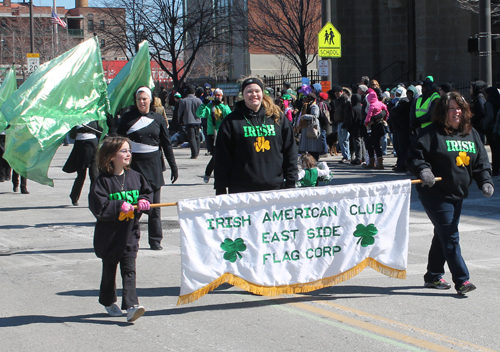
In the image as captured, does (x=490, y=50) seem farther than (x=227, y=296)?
Yes

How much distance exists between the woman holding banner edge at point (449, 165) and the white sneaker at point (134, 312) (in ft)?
8.42

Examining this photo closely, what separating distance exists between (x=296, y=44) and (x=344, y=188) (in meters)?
26.4

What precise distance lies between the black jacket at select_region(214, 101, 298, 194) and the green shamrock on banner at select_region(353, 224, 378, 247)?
2.68 feet

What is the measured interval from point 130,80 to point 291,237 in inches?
195

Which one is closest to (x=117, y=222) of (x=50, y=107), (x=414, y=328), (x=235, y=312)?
(x=235, y=312)

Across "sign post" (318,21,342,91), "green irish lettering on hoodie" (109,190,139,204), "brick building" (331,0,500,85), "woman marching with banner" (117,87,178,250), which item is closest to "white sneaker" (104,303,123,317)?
"green irish lettering on hoodie" (109,190,139,204)

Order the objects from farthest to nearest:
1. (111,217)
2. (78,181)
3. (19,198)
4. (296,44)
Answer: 1. (296,44)
2. (19,198)
3. (78,181)
4. (111,217)

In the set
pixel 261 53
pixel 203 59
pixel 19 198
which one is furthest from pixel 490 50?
pixel 203 59

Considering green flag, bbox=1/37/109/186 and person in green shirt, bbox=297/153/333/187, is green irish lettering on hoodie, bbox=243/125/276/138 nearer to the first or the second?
person in green shirt, bbox=297/153/333/187

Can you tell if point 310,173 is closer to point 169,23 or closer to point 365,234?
point 365,234

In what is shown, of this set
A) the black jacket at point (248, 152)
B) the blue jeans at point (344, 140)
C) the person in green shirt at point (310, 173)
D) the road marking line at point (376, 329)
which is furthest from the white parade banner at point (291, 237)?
the blue jeans at point (344, 140)

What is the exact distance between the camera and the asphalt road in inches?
190

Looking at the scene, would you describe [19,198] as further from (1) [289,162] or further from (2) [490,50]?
(2) [490,50]

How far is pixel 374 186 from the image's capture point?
5859 mm
